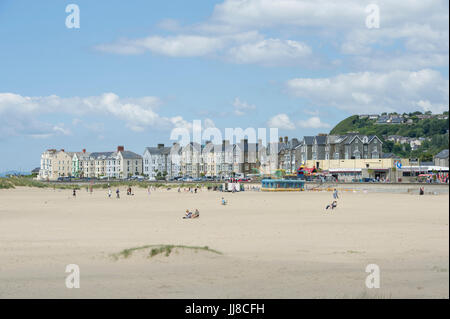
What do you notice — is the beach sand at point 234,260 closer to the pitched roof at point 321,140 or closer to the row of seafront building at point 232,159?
the row of seafront building at point 232,159

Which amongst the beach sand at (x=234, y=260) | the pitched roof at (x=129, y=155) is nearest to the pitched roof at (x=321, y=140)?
the pitched roof at (x=129, y=155)

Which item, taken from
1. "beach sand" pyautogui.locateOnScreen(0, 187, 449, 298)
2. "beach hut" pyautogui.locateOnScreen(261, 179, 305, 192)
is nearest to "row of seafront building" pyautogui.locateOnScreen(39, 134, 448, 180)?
"beach hut" pyautogui.locateOnScreen(261, 179, 305, 192)

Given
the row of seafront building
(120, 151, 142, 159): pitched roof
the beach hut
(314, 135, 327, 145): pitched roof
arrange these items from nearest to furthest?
1. the beach hut
2. the row of seafront building
3. (314, 135, 327, 145): pitched roof
4. (120, 151, 142, 159): pitched roof

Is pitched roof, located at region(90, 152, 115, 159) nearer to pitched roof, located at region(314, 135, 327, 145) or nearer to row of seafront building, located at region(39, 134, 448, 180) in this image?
row of seafront building, located at region(39, 134, 448, 180)

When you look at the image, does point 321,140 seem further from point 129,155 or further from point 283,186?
point 129,155

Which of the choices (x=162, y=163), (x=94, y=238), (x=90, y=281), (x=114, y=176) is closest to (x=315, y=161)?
(x=162, y=163)

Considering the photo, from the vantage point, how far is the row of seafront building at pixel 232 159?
309 feet

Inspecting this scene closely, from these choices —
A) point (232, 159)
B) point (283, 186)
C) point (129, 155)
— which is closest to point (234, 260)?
point (283, 186)

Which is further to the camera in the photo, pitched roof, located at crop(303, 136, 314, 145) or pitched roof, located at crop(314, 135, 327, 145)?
pitched roof, located at crop(303, 136, 314, 145)

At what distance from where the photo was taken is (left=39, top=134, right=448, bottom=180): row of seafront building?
94.2 meters

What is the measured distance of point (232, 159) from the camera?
129m

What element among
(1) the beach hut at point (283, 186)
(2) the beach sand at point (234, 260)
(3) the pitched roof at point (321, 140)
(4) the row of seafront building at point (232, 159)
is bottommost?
(2) the beach sand at point (234, 260)
